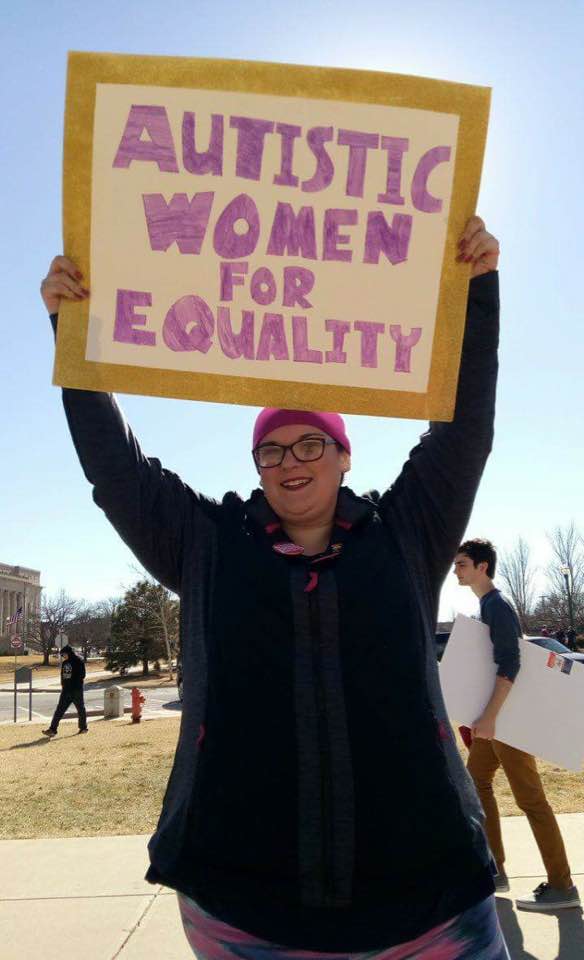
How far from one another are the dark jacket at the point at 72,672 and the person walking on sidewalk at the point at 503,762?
903 centimetres

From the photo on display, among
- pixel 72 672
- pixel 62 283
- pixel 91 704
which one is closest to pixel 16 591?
pixel 91 704

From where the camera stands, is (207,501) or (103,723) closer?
(207,501)

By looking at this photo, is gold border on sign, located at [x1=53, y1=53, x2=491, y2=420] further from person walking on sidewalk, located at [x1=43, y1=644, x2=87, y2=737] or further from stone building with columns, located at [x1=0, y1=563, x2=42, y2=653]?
stone building with columns, located at [x1=0, y1=563, x2=42, y2=653]

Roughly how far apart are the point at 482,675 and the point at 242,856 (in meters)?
2.96

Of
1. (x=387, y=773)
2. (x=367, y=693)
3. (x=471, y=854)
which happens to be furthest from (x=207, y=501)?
(x=471, y=854)

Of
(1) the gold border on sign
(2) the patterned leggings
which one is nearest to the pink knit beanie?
(1) the gold border on sign

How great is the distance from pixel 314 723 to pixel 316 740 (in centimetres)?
3

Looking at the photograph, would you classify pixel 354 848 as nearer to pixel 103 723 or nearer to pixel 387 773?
pixel 387 773

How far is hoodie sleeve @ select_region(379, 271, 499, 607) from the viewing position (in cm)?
180

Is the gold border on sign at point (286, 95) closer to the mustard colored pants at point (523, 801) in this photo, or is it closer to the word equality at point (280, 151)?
the word equality at point (280, 151)

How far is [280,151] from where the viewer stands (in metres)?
2.05

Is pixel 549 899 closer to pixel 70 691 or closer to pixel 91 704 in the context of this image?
pixel 70 691

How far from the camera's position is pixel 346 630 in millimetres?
1591

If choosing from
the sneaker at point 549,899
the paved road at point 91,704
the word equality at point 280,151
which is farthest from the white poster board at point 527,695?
the paved road at point 91,704
